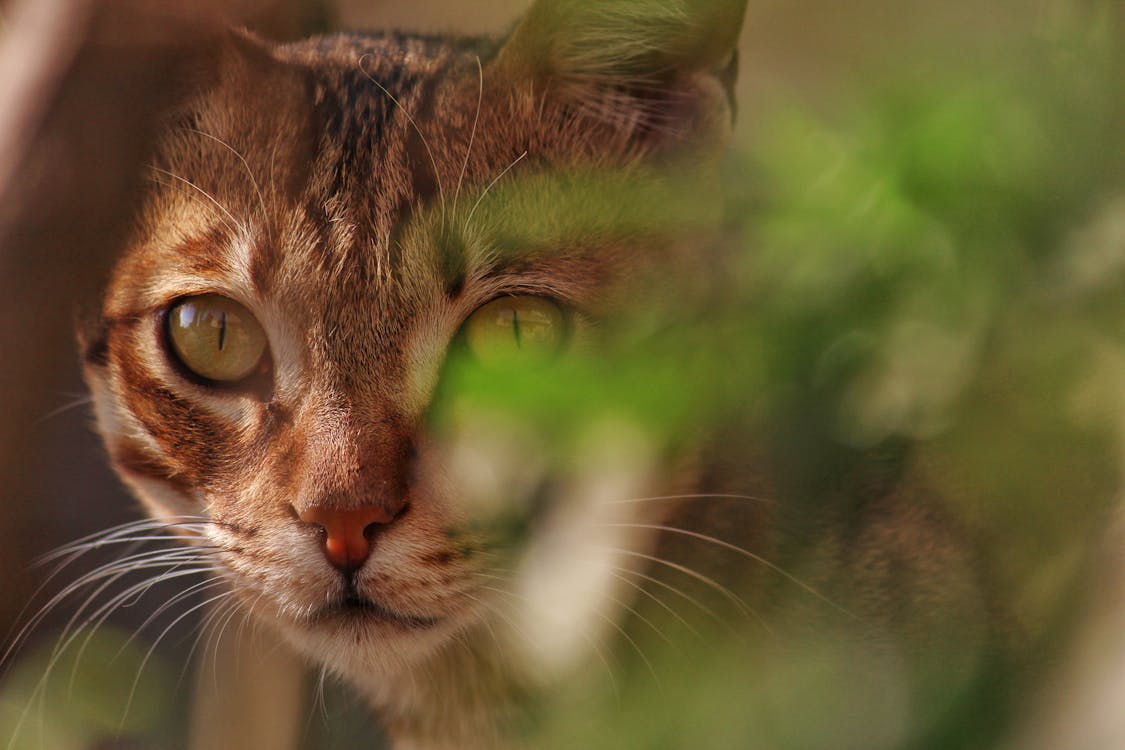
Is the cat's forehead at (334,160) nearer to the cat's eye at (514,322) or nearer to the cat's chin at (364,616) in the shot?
the cat's eye at (514,322)

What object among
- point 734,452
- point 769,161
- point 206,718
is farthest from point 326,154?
point 206,718

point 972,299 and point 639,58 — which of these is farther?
point 639,58

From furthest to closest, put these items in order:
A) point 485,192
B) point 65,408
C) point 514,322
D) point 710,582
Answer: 1. point 65,408
2. point 710,582
3. point 514,322
4. point 485,192

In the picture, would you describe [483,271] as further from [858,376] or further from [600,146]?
[858,376]

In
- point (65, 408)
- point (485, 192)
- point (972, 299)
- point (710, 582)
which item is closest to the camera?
point (972, 299)

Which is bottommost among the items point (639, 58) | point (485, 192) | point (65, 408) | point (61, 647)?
point (61, 647)

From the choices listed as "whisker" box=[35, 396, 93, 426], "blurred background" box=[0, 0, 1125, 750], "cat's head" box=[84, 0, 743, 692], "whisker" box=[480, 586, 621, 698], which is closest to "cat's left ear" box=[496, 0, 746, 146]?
"cat's head" box=[84, 0, 743, 692]

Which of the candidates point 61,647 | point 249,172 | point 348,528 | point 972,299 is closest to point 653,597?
point 348,528

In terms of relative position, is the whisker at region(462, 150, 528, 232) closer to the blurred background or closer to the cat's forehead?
the cat's forehead

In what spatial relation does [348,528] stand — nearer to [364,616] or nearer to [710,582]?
[364,616]
